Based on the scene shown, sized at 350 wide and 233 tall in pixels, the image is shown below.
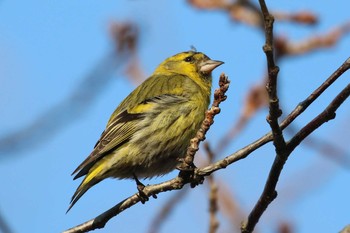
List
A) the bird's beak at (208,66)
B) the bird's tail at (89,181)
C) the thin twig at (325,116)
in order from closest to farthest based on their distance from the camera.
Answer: the thin twig at (325,116)
the bird's tail at (89,181)
the bird's beak at (208,66)

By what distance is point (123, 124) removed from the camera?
5234 mm

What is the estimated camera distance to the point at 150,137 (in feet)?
16.5

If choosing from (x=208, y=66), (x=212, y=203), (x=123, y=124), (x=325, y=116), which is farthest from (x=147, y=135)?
(x=325, y=116)

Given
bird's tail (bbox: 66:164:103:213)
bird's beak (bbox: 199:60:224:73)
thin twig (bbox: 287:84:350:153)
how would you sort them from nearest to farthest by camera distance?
thin twig (bbox: 287:84:350:153) < bird's tail (bbox: 66:164:103:213) < bird's beak (bbox: 199:60:224:73)

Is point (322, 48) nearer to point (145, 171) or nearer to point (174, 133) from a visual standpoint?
point (174, 133)

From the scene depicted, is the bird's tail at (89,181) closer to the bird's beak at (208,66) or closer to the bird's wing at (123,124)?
the bird's wing at (123,124)

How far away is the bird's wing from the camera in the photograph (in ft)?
15.9

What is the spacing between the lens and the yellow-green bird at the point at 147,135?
486cm

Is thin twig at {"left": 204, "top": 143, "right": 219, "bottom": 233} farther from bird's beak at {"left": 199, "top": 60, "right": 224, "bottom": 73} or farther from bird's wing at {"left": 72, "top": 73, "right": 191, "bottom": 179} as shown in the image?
bird's beak at {"left": 199, "top": 60, "right": 224, "bottom": 73}

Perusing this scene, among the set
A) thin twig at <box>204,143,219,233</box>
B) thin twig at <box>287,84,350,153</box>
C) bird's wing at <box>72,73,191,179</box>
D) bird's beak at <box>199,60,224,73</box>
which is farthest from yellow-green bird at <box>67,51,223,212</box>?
thin twig at <box>287,84,350,153</box>

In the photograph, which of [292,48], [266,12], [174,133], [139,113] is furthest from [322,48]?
[266,12]

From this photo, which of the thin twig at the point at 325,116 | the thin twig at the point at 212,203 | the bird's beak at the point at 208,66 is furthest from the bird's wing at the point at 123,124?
the thin twig at the point at 325,116

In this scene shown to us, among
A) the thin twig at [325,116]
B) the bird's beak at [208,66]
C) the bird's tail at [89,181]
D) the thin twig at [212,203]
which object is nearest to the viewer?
the thin twig at [325,116]

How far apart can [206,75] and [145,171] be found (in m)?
1.55
